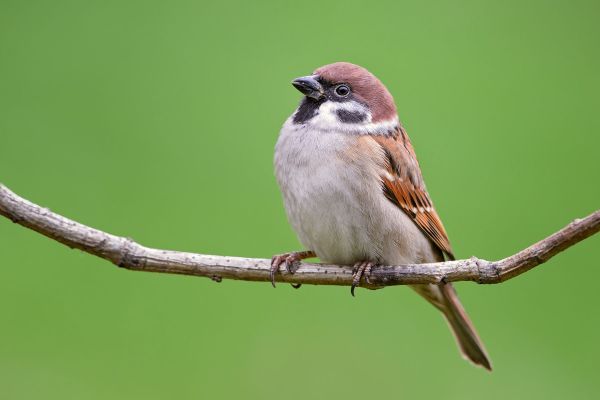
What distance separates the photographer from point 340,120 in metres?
3.56

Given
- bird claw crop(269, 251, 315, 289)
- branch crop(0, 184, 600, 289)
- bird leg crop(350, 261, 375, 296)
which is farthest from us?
bird leg crop(350, 261, 375, 296)

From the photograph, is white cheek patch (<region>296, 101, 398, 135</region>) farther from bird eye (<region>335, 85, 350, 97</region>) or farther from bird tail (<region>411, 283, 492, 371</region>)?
bird tail (<region>411, 283, 492, 371</region>)

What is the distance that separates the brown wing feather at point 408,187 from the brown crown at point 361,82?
0.42 ft

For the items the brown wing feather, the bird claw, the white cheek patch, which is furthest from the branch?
the white cheek patch

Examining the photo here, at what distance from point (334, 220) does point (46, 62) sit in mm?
2017

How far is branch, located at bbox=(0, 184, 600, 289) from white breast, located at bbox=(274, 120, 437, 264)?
23 cm

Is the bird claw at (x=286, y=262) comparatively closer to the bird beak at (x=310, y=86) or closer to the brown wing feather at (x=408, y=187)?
the brown wing feather at (x=408, y=187)

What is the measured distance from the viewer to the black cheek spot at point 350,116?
3.56 meters

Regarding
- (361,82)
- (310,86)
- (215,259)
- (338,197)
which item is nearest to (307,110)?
(310,86)

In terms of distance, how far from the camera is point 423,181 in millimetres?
3889

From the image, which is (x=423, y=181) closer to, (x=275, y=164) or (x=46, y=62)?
(x=275, y=164)

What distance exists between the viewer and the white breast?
3.45 m

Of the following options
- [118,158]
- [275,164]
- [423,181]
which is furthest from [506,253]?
[118,158]

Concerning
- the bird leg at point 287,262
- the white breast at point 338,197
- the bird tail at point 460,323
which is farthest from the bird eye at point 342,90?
the bird tail at point 460,323
